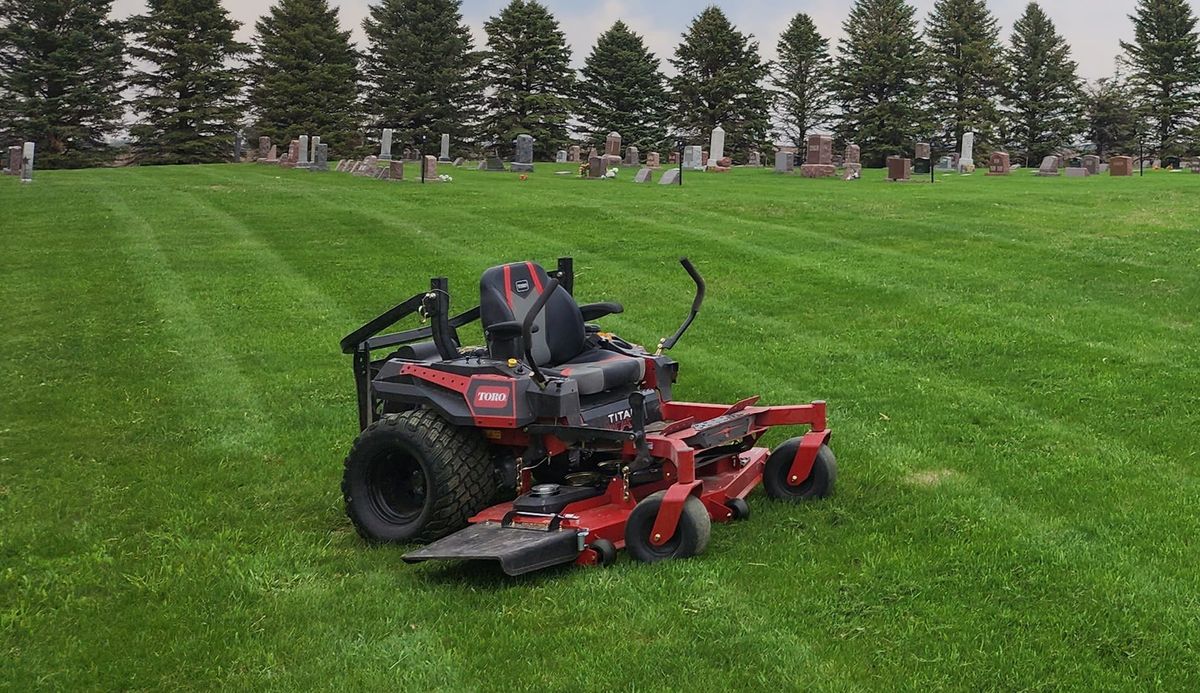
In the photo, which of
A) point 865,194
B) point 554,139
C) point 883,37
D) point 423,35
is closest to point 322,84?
point 423,35

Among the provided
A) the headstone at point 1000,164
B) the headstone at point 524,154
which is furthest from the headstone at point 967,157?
the headstone at point 524,154

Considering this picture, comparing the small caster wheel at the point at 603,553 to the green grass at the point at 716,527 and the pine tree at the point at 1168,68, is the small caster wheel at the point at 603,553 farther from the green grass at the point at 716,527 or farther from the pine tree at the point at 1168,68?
the pine tree at the point at 1168,68

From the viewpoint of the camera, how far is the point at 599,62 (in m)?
59.3

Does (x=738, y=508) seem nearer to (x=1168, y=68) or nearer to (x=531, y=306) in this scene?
(x=531, y=306)

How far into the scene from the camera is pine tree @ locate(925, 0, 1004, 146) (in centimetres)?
5459

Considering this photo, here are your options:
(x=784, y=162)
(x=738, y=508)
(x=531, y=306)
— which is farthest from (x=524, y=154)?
(x=738, y=508)

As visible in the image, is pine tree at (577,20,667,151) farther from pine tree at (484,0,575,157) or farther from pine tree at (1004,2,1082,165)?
pine tree at (1004,2,1082,165)

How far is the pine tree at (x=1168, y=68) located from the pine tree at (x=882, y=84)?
1265 cm

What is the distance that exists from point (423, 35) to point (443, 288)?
Result: 175 feet

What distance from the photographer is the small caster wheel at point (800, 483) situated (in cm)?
604

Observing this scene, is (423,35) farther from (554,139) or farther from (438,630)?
(438,630)

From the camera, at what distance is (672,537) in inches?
204

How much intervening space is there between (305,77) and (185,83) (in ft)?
18.8

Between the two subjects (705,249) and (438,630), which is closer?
(438,630)
